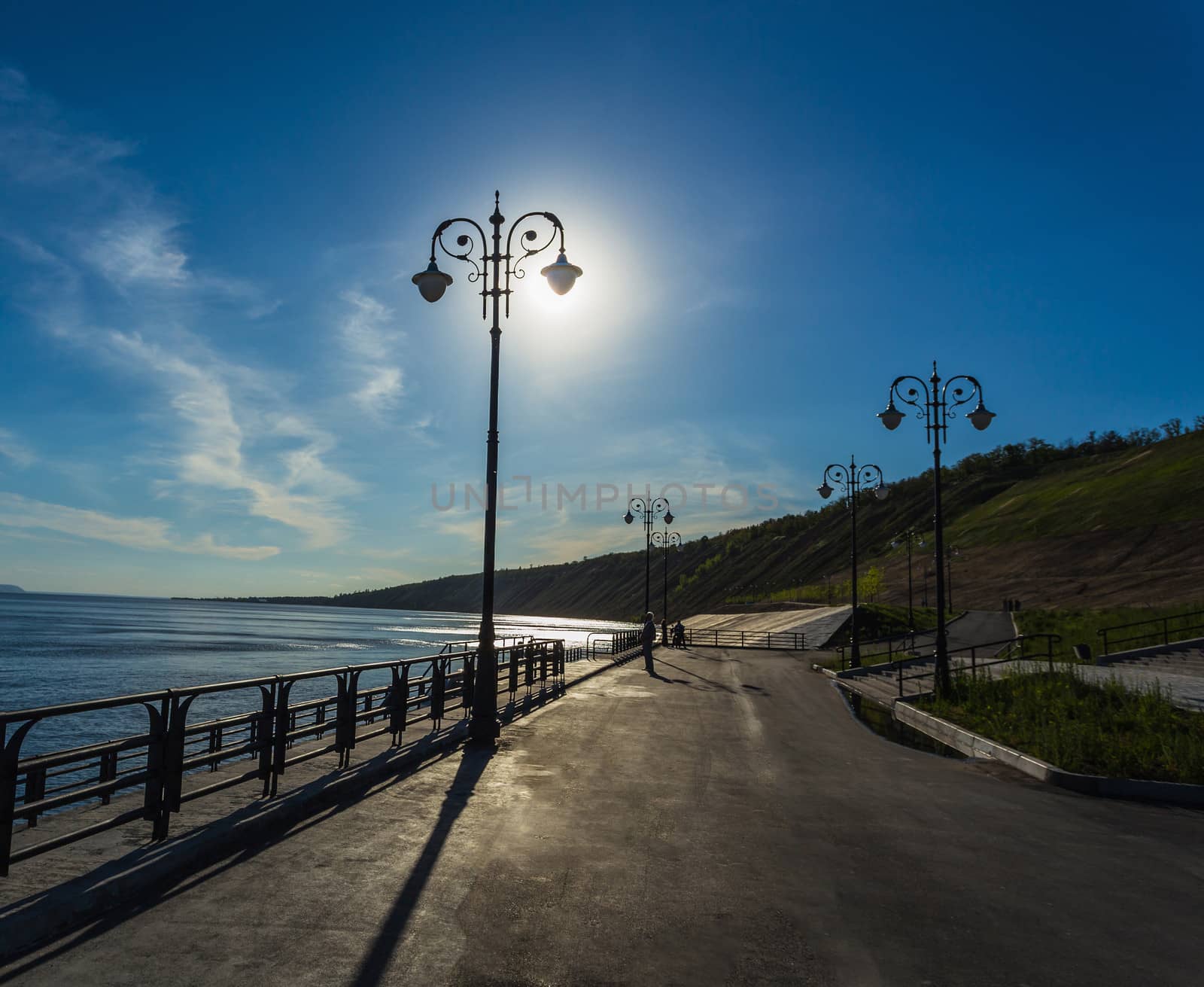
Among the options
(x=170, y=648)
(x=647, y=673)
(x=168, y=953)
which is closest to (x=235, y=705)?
(x=647, y=673)

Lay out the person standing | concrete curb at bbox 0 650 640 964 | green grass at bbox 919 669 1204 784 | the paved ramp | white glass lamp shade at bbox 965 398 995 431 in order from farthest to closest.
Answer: the paved ramp < the person standing < white glass lamp shade at bbox 965 398 995 431 < green grass at bbox 919 669 1204 784 < concrete curb at bbox 0 650 640 964

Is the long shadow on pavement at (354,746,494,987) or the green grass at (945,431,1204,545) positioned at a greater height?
the green grass at (945,431,1204,545)

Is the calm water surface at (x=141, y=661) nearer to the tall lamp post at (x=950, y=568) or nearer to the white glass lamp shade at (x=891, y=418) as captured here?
the white glass lamp shade at (x=891, y=418)

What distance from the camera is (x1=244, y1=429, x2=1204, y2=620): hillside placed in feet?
234

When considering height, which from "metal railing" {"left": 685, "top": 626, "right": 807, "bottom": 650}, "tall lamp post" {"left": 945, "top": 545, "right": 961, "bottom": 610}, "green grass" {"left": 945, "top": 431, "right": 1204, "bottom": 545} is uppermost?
"green grass" {"left": 945, "top": 431, "right": 1204, "bottom": 545}

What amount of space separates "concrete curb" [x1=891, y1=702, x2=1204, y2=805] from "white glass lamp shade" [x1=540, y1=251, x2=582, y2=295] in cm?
917

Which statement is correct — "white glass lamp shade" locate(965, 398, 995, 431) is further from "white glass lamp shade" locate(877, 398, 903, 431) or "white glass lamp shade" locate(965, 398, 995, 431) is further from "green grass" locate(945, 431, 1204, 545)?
"green grass" locate(945, 431, 1204, 545)

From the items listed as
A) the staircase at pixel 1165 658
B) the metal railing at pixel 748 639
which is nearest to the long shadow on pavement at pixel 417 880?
the staircase at pixel 1165 658

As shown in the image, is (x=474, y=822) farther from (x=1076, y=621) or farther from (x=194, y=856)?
(x=1076, y=621)

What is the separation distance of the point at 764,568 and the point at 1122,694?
129m

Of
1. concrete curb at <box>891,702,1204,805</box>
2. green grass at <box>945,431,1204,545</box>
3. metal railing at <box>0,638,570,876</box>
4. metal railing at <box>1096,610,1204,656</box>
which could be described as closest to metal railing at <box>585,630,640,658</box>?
metal railing at <box>1096,610,1204,656</box>

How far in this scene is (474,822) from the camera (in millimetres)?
7195

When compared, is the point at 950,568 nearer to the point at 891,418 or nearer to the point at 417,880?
the point at 891,418

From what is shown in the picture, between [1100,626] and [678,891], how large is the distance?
118 ft
